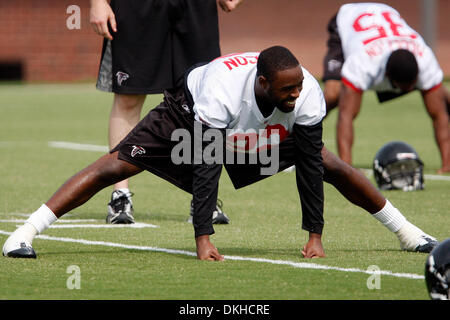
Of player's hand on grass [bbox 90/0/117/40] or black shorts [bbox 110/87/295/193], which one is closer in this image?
black shorts [bbox 110/87/295/193]

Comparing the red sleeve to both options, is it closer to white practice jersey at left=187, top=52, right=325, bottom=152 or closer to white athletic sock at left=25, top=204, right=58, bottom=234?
white practice jersey at left=187, top=52, right=325, bottom=152

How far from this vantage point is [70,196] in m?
6.29

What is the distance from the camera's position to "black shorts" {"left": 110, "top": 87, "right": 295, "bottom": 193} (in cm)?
630

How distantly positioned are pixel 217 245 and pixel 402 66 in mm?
4435

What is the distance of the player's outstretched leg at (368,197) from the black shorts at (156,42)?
1942 mm

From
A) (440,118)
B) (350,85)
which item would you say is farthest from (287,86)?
(440,118)

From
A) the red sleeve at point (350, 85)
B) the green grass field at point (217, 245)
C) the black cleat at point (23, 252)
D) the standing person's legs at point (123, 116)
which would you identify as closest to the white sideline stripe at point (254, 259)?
the green grass field at point (217, 245)

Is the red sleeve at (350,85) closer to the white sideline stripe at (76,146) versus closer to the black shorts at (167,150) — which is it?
the white sideline stripe at (76,146)

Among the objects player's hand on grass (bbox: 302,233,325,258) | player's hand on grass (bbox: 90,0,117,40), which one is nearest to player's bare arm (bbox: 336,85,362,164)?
player's hand on grass (bbox: 90,0,117,40)

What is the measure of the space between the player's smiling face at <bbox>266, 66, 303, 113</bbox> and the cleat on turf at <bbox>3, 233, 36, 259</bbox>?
5.76ft

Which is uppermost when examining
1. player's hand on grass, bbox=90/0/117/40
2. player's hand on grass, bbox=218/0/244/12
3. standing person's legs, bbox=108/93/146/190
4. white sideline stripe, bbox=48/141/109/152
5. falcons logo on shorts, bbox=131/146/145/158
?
white sideline stripe, bbox=48/141/109/152

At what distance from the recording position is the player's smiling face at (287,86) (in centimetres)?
575

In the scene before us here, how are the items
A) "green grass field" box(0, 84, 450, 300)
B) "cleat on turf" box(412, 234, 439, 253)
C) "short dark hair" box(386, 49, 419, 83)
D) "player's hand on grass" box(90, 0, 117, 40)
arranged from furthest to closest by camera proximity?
"short dark hair" box(386, 49, 419, 83) < "player's hand on grass" box(90, 0, 117, 40) < "cleat on turf" box(412, 234, 439, 253) < "green grass field" box(0, 84, 450, 300)

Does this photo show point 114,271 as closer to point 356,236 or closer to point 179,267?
point 179,267
